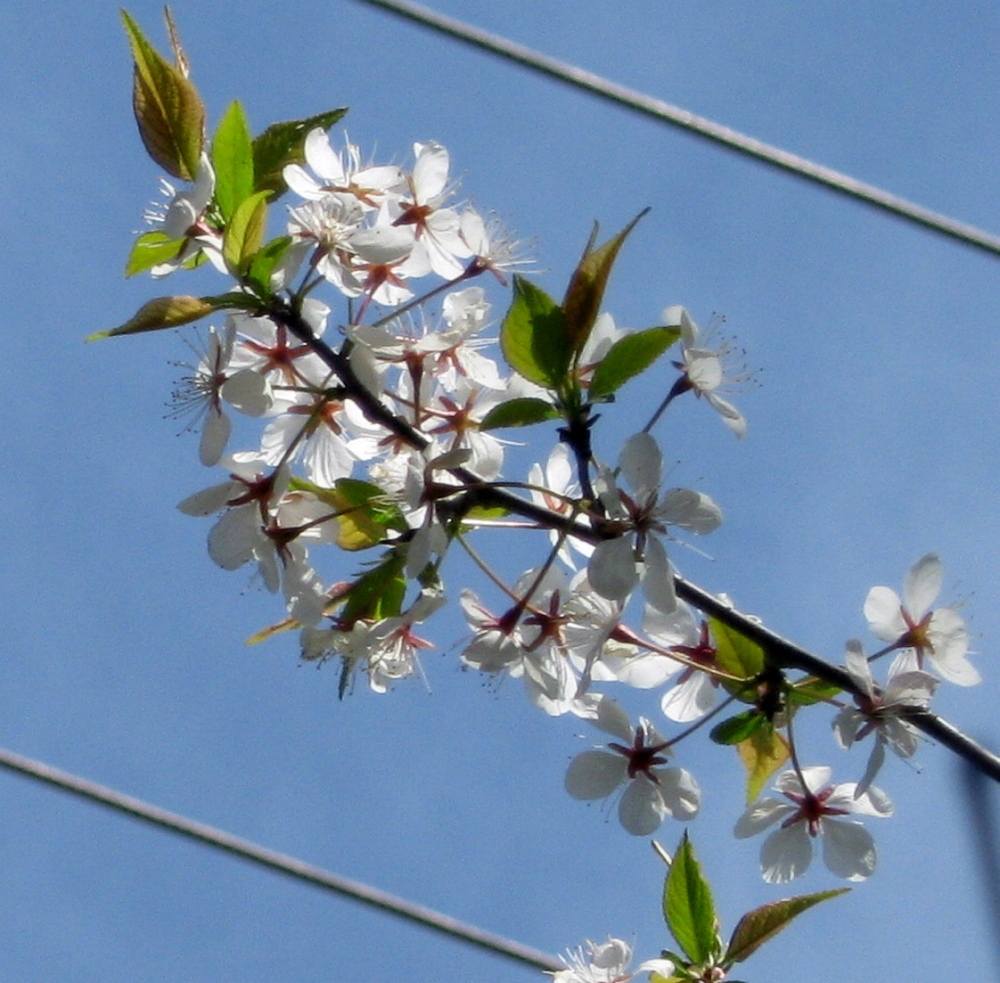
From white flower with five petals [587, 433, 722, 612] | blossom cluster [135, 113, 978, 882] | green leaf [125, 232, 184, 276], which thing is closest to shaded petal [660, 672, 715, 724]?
blossom cluster [135, 113, 978, 882]

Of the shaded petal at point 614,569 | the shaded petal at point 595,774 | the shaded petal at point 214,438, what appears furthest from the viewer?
the shaded petal at point 595,774

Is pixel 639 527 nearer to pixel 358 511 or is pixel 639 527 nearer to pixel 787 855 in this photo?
pixel 358 511

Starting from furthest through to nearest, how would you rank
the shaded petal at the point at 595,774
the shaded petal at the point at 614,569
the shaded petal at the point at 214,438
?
the shaded petal at the point at 595,774 < the shaded petal at the point at 214,438 < the shaded petal at the point at 614,569

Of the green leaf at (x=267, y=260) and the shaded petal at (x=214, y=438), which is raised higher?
the green leaf at (x=267, y=260)

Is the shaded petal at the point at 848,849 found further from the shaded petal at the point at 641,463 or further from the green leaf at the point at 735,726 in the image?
the shaded petal at the point at 641,463

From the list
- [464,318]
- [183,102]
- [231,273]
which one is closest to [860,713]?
[464,318]

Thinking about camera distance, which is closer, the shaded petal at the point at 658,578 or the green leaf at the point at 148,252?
the shaded petal at the point at 658,578

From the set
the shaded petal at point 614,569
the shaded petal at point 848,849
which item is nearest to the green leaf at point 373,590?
the shaded petal at point 614,569

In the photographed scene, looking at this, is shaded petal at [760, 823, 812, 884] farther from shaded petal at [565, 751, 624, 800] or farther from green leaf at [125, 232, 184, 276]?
green leaf at [125, 232, 184, 276]
